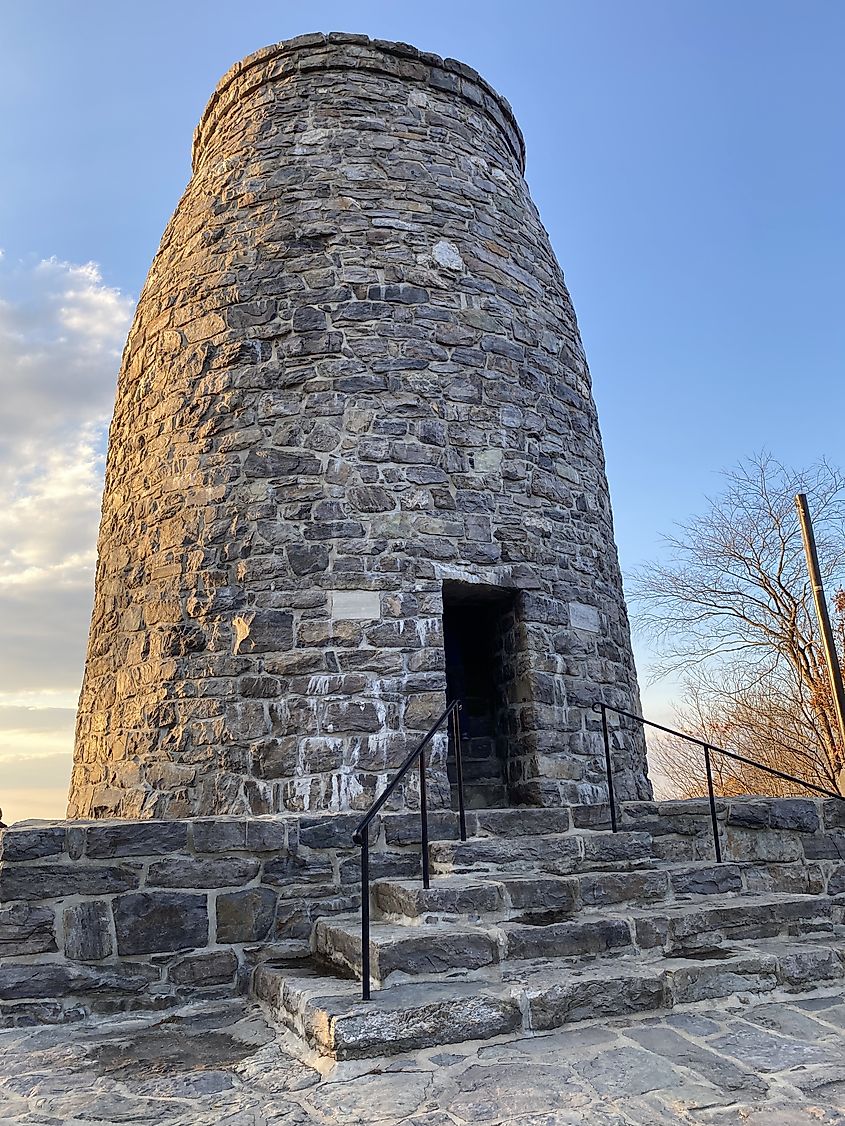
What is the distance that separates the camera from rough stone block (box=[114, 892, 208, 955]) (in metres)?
4.38

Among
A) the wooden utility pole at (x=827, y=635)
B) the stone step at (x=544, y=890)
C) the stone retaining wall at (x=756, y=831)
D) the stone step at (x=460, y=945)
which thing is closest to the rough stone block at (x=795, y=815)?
the stone retaining wall at (x=756, y=831)

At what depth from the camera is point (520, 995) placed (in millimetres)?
3492

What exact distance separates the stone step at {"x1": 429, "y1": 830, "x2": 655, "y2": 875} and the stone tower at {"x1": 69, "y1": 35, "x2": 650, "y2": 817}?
2.33 ft

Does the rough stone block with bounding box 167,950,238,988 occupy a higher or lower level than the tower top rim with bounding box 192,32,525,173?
lower

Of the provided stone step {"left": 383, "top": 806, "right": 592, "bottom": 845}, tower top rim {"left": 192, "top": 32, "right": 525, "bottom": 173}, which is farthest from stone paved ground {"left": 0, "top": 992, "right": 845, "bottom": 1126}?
tower top rim {"left": 192, "top": 32, "right": 525, "bottom": 173}

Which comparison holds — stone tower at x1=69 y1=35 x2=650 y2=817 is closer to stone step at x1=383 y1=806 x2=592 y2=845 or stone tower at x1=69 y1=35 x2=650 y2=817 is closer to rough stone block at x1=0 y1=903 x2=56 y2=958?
stone step at x1=383 y1=806 x2=592 y2=845

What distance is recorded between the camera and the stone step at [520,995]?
10.7 feet

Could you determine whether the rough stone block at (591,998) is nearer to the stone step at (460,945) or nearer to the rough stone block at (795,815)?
the stone step at (460,945)

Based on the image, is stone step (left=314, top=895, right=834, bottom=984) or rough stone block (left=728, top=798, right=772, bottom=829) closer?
stone step (left=314, top=895, right=834, bottom=984)

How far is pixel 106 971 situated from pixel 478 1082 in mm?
2284

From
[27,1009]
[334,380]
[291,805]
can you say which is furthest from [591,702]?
[27,1009]

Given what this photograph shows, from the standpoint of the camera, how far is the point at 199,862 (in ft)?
15.0

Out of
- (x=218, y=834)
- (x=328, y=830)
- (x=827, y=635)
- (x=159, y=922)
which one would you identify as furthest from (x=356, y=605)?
(x=827, y=635)

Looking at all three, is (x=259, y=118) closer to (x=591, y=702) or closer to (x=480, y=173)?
(x=480, y=173)
